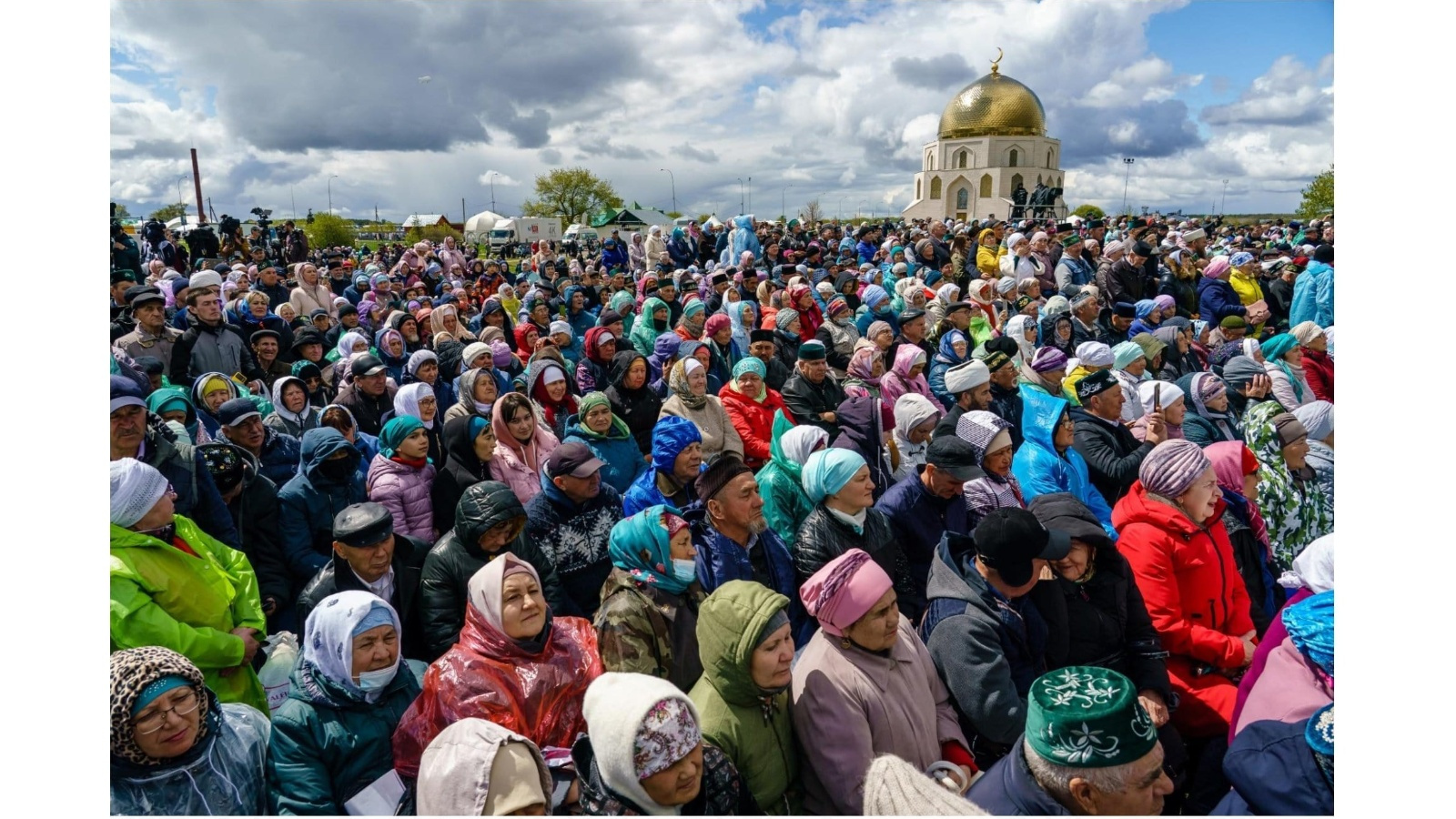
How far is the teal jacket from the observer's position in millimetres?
2588

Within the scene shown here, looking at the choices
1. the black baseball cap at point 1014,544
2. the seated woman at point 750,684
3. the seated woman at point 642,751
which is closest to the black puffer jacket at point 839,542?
the black baseball cap at point 1014,544

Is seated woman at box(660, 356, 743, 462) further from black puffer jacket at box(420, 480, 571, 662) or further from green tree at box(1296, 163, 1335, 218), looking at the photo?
green tree at box(1296, 163, 1335, 218)

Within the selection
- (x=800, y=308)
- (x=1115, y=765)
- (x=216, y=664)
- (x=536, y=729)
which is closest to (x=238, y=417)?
(x=216, y=664)

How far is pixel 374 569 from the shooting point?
136 inches

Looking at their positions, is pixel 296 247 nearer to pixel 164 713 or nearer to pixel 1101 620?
pixel 164 713

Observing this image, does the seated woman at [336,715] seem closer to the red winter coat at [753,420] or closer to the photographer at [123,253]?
the red winter coat at [753,420]

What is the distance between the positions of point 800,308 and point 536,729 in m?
7.19

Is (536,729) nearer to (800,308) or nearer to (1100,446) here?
(1100,446)

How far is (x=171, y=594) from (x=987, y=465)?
3.86 m

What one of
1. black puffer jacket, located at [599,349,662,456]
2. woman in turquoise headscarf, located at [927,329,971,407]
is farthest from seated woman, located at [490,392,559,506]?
woman in turquoise headscarf, located at [927,329,971,407]

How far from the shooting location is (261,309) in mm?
7953

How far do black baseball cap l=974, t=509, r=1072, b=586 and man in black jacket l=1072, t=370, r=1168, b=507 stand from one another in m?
2.32

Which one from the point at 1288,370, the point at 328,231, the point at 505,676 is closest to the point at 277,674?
the point at 505,676

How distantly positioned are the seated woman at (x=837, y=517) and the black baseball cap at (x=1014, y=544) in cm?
79
